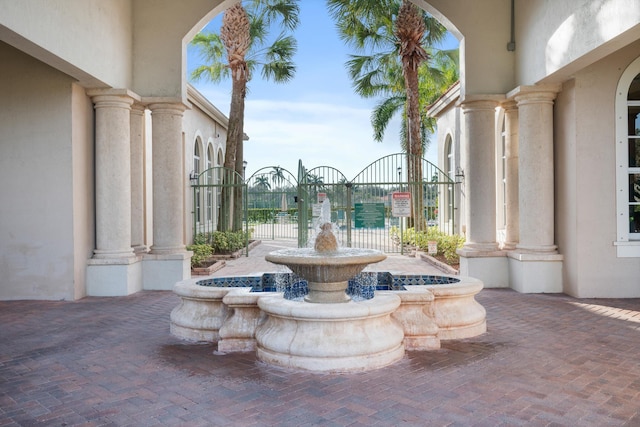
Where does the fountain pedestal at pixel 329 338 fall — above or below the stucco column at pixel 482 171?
below

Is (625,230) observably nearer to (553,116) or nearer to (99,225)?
(553,116)

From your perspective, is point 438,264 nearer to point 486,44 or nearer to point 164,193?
point 486,44

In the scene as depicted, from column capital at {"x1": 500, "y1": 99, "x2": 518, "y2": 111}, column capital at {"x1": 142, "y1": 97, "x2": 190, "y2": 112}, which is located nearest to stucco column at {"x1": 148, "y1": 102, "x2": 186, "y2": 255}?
column capital at {"x1": 142, "y1": 97, "x2": 190, "y2": 112}

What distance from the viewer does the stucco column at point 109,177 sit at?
9.35 meters

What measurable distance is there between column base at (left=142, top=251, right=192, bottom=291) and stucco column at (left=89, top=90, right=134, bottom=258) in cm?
65

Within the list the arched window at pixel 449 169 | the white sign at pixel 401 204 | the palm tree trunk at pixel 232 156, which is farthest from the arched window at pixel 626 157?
the palm tree trunk at pixel 232 156

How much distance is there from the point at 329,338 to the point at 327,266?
32.7 inches

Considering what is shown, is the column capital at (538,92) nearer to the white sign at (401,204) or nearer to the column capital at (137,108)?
the white sign at (401,204)

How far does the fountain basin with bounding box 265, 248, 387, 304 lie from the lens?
5.54 meters

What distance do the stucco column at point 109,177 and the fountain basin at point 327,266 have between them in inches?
180

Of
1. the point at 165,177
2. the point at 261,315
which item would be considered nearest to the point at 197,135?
the point at 165,177

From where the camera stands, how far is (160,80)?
32.9 ft

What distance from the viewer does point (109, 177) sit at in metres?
9.37

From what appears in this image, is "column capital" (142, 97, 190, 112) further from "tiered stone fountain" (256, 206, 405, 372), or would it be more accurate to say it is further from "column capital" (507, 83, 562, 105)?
"column capital" (507, 83, 562, 105)
